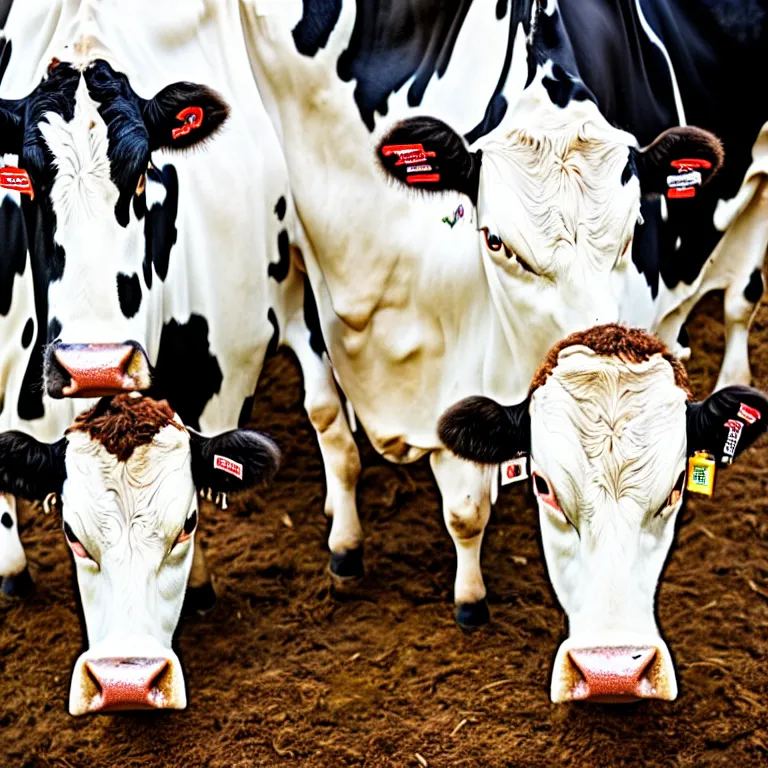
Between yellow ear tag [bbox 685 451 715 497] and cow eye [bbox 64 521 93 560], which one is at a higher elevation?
yellow ear tag [bbox 685 451 715 497]

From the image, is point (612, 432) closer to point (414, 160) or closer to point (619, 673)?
point (619, 673)

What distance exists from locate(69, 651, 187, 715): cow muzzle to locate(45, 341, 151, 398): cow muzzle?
924 millimetres

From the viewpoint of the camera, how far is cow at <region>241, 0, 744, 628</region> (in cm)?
511

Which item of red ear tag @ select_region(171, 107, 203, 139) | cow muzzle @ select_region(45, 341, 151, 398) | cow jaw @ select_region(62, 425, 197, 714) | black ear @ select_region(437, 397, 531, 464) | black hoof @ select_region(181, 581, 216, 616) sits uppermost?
red ear tag @ select_region(171, 107, 203, 139)

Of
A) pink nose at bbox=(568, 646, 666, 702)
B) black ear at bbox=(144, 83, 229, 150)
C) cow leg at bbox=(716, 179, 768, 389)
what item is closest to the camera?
pink nose at bbox=(568, 646, 666, 702)

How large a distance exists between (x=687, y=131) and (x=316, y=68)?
1.66 metres

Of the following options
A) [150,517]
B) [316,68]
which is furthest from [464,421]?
[316,68]

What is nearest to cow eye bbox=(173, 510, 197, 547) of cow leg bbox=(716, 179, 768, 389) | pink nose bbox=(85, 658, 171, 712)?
pink nose bbox=(85, 658, 171, 712)

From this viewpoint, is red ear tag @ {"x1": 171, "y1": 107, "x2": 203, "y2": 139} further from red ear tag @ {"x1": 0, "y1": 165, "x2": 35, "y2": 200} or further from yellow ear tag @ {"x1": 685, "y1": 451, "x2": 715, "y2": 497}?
yellow ear tag @ {"x1": 685, "y1": 451, "x2": 715, "y2": 497}

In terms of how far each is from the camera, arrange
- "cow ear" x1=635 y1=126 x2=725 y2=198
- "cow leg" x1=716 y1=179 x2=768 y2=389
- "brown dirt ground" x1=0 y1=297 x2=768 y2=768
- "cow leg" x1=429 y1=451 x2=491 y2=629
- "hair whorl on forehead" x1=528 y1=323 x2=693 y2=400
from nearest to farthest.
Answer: "hair whorl on forehead" x1=528 y1=323 x2=693 y2=400
"brown dirt ground" x1=0 y1=297 x2=768 y2=768
"cow ear" x1=635 y1=126 x2=725 y2=198
"cow leg" x1=429 y1=451 x2=491 y2=629
"cow leg" x1=716 y1=179 x2=768 y2=389

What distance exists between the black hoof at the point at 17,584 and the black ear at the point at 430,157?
254 centimetres

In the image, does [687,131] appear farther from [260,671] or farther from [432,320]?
[260,671]

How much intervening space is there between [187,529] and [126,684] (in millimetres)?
598

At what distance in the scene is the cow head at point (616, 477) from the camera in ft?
14.2
